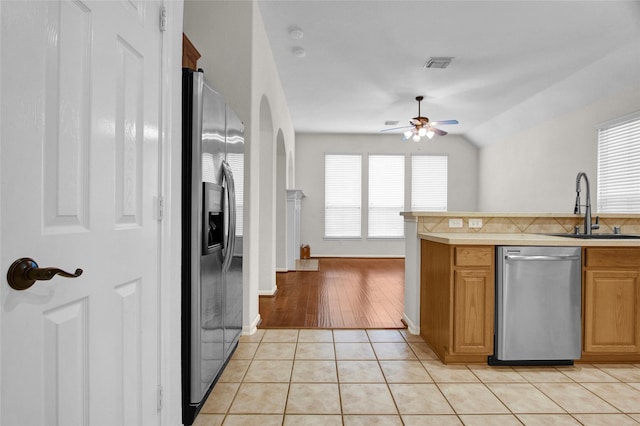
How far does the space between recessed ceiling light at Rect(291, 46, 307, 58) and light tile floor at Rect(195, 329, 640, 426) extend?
335 cm

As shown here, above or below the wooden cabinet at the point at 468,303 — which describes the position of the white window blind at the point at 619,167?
above

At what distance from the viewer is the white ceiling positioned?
11.6 ft

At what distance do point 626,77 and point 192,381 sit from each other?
5950mm

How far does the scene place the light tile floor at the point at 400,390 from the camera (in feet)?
6.31

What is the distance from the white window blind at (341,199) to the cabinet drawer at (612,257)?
6.37 m

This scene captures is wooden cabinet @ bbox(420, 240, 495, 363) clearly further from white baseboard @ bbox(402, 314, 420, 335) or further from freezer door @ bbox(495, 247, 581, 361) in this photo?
white baseboard @ bbox(402, 314, 420, 335)

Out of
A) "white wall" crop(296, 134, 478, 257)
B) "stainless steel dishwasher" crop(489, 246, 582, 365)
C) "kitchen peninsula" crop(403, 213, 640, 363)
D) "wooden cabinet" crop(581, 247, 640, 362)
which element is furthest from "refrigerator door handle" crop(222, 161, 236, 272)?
"white wall" crop(296, 134, 478, 257)

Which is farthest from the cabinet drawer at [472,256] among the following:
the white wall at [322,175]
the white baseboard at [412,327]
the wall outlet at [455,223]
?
the white wall at [322,175]
